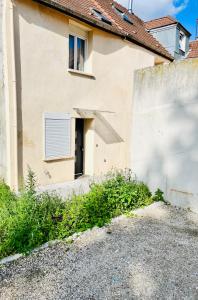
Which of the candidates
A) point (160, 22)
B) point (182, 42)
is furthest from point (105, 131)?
point (182, 42)

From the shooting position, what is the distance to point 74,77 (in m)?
8.94

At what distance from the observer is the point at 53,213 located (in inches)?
194

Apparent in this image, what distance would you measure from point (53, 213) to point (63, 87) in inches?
207

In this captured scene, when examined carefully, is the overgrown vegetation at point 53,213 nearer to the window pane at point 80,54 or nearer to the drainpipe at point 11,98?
the drainpipe at point 11,98

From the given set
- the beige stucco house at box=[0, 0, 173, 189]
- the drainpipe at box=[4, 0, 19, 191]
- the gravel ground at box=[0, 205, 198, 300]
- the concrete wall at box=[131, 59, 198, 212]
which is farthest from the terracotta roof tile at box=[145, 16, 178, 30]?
the gravel ground at box=[0, 205, 198, 300]

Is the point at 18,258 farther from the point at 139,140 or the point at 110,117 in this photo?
the point at 110,117

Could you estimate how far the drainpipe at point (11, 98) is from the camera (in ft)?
22.3

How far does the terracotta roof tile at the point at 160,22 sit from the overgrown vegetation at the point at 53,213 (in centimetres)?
1409

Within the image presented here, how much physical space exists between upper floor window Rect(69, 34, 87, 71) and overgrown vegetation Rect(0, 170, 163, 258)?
5.41 meters

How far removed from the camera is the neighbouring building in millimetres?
15768

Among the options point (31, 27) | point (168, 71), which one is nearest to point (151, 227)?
point (168, 71)

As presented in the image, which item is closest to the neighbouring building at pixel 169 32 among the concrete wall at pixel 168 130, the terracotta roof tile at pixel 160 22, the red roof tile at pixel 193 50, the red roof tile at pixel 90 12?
the terracotta roof tile at pixel 160 22

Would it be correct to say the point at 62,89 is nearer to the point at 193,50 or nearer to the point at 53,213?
the point at 53,213

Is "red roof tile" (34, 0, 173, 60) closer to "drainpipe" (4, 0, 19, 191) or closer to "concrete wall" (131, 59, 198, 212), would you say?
"drainpipe" (4, 0, 19, 191)
